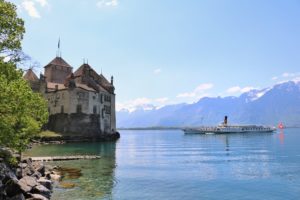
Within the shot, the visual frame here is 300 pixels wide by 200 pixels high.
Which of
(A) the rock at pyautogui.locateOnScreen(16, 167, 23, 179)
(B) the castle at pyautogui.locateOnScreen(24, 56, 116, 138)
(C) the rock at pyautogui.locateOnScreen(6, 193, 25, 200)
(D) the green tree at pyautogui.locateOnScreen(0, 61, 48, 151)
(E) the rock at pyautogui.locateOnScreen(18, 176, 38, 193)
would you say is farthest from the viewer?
(B) the castle at pyautogui.locateOnScreen(24, 56, 116, 138)

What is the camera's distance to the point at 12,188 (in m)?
25.6

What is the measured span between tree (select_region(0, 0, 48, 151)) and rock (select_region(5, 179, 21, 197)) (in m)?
2.42

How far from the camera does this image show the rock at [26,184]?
1062 inches

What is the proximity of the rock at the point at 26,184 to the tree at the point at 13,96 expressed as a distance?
2750mm

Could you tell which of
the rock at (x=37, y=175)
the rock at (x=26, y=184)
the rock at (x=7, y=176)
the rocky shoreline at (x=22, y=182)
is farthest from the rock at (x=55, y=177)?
the rock at (x=7, y=176)

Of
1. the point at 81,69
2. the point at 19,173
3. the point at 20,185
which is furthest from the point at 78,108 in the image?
the point at 20,185

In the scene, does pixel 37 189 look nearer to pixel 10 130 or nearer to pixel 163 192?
pixel 10 130

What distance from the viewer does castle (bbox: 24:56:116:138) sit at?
113625mm

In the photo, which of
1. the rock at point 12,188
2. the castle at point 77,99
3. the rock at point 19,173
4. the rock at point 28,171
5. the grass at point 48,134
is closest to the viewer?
the rock at point 12,188

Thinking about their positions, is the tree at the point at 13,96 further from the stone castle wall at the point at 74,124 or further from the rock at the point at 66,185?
the stone castle wall at the point at 74,124

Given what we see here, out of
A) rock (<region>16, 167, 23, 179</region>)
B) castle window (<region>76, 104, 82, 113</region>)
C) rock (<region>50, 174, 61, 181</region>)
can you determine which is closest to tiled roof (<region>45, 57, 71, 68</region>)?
castle window (<region>76, 104, 82, 113</region>)

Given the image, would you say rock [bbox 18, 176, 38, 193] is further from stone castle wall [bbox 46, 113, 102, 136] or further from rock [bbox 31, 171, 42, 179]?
stone castle wall [bbox 46, 113, 102, 136]

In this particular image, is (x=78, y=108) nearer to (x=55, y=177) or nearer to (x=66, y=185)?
(x=55, y=177)

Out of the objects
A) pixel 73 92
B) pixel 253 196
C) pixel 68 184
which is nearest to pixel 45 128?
pixel 73 92
